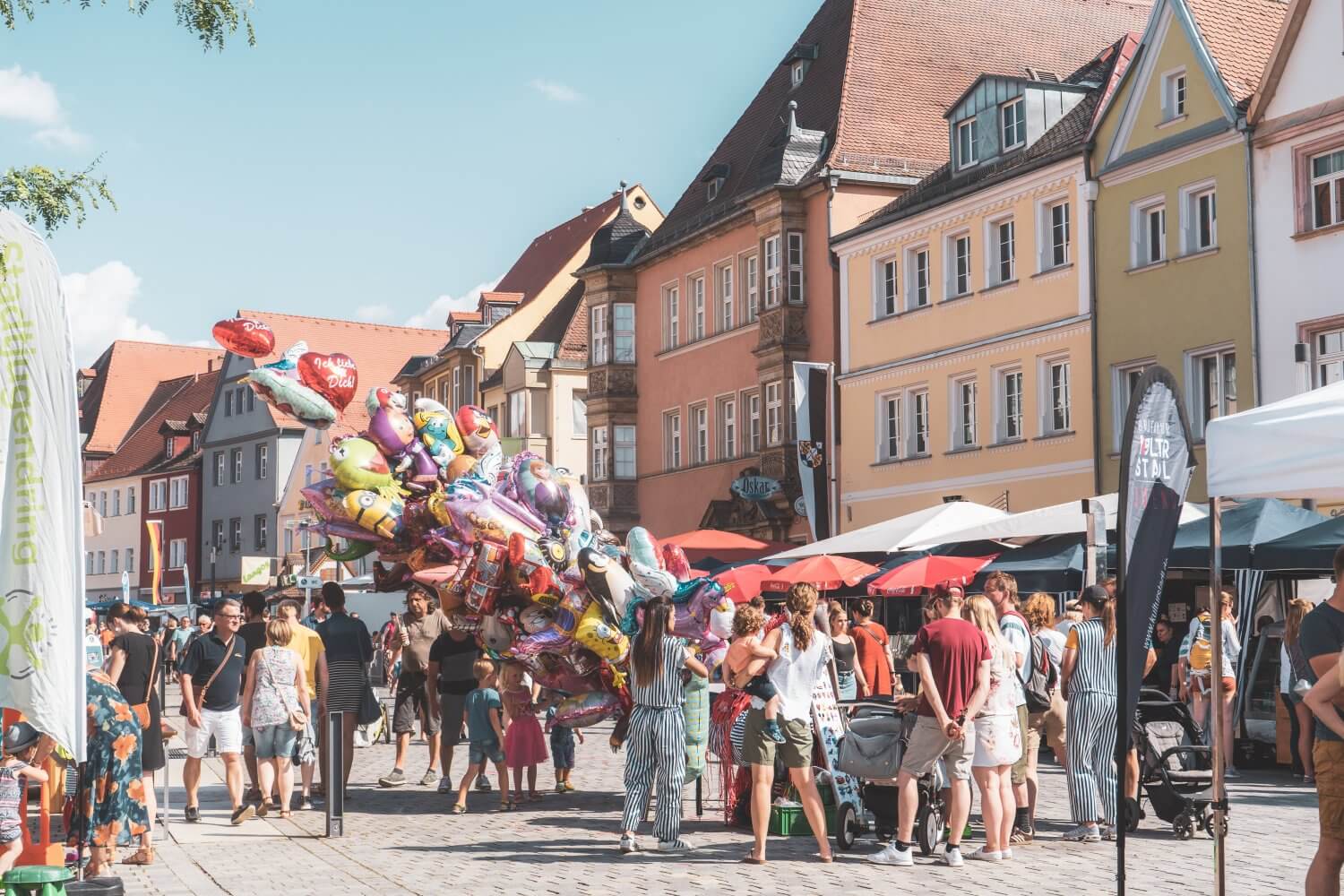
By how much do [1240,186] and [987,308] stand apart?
22.5 ft

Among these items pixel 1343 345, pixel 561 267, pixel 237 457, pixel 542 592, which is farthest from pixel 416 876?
pixel 237 457

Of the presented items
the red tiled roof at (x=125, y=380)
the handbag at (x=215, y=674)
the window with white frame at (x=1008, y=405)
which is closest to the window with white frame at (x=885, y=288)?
the window with white frame at (x=1008, y=405)

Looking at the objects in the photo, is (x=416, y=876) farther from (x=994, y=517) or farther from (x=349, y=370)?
(x=994, y=517)

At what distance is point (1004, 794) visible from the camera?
40.2 ft

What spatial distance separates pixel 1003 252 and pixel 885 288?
4.14 m

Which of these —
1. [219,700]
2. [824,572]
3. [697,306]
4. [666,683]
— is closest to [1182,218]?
[824,572]

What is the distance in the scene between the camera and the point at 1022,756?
41.9 ft

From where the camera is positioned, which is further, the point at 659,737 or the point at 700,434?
the point at 700,434

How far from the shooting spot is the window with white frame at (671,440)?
46.1m

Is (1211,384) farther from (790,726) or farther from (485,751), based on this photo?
(790,726)

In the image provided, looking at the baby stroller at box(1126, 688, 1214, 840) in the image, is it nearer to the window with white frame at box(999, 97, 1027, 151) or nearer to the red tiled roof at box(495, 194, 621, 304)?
the window with white frame at box(999, 97, 1027, 151)

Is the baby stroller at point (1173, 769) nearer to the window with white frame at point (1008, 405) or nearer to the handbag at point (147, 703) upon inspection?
the handbag at point (147, 703)

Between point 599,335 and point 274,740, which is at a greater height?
point 599,335

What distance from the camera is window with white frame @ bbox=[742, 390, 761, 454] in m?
41.7
